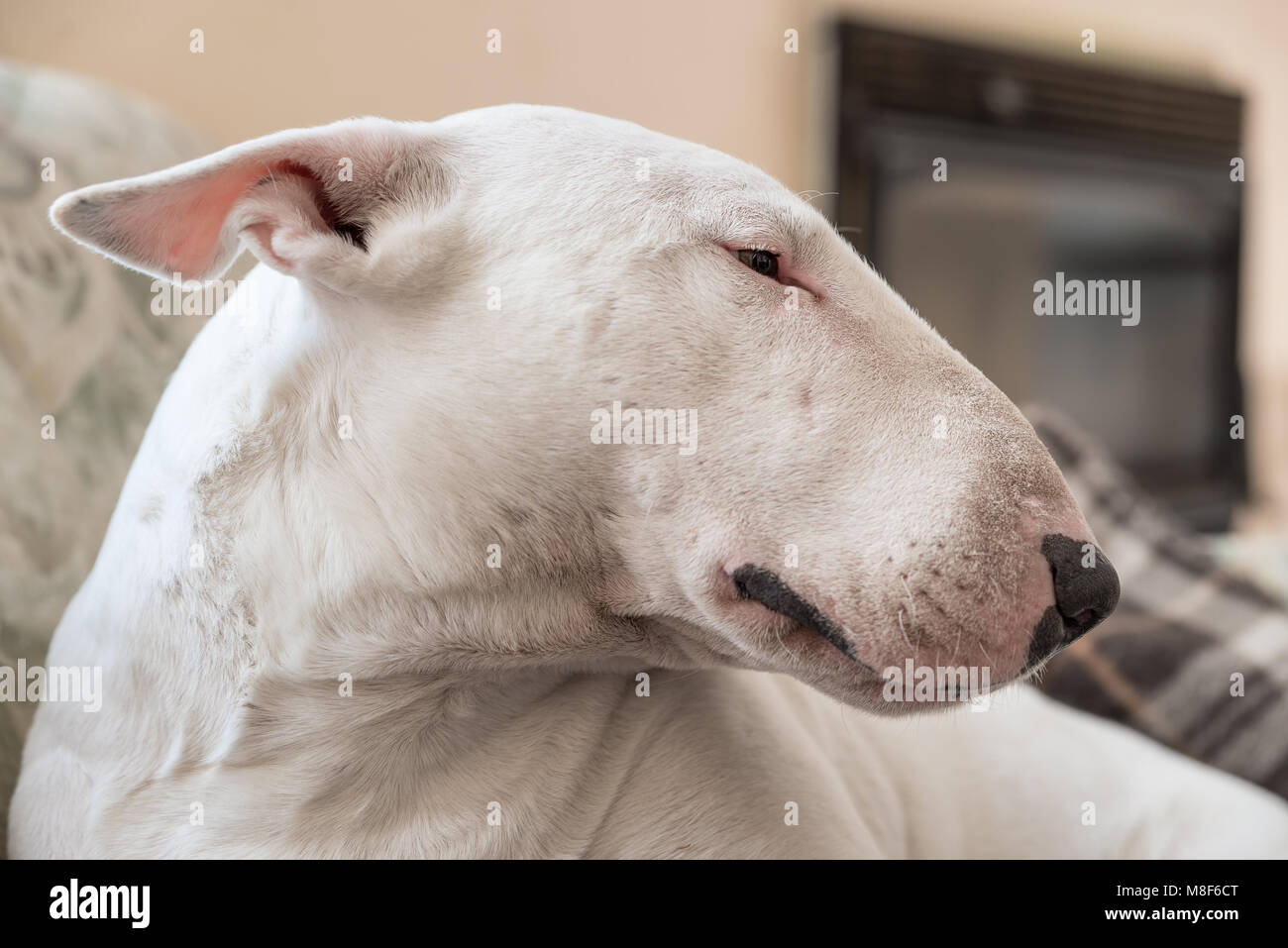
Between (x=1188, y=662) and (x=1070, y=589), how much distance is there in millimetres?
899

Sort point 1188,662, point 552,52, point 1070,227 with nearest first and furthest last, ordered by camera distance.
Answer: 1. point 1188,662
2. point 552,52
3. point 1070,227

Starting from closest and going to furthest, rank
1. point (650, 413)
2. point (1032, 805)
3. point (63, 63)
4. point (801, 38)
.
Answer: point (650, 413)
point (1032, 805)
point (63, 63)
point (801, 38)

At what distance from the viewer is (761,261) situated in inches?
26.8

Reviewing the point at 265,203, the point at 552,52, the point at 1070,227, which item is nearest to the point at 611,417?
the point at 265,203

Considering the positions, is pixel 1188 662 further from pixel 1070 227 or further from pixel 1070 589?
pixel 1070 227

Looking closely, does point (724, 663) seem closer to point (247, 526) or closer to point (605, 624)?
point (605, 624)

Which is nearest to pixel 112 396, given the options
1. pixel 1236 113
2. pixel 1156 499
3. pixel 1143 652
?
pixel 1143 652

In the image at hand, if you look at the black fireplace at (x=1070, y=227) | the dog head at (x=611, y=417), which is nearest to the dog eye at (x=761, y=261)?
the dog head at (x=611, y=417)

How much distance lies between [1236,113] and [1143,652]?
2856 millimetres

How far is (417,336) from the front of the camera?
2.20ft

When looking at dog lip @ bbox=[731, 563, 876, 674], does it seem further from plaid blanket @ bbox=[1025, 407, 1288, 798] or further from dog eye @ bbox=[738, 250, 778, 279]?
plaid blanket @ bbox=[1025, 407, 1288, 798]

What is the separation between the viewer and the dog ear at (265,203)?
635 mm

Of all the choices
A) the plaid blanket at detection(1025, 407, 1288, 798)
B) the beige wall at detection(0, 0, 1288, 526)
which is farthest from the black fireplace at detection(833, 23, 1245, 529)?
the plaid blanket at detection(1025, 407, 1288, 798)

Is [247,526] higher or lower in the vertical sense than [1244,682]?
higher
